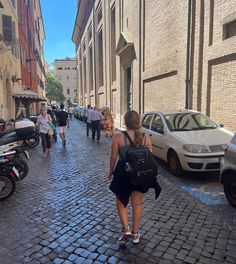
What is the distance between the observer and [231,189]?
4680 millimetres

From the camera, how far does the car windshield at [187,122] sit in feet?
24.0

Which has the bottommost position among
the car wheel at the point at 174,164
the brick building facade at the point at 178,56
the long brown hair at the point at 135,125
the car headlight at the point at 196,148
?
the car wheel at the point at 174,164

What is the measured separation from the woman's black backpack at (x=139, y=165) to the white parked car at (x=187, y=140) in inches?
129

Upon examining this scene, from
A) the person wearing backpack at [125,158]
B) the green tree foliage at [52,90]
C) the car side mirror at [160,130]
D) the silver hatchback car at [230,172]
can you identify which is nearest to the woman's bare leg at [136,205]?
the person wearing backpack at [125,158]

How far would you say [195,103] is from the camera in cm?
1088

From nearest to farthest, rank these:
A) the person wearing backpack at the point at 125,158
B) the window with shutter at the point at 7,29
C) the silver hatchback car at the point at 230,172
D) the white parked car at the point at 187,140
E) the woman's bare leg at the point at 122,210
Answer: the person wearing backpack at the point at 125,158 → the woman's bare leg at the point at 122,210 → the silver hatchback car at the point at 230,172 → the white parked car at the point at 187,140 → the window with shutter at the point at 7,29

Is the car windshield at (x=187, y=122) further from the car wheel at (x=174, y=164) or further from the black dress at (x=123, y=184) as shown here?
the black dress at (x=123, y=184)

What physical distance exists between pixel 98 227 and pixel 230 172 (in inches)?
93.5

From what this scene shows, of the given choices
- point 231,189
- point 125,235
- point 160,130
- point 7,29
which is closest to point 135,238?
point 125,235

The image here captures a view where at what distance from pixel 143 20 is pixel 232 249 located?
51.5 ft

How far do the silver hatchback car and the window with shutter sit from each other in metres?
15.4

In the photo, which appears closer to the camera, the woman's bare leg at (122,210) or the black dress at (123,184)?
the black dress at (123,184)

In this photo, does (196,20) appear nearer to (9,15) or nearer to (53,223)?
(53,223)

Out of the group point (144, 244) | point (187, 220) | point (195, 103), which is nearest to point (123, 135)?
point (144, 244)
